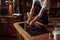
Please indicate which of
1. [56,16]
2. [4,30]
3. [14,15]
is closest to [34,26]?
[56,16]

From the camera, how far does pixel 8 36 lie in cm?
518

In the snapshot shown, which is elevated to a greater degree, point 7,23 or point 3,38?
point 7,23

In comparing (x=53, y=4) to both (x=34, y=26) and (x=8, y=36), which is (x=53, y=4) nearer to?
(x=8, y=36)

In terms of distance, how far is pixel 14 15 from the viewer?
486cm

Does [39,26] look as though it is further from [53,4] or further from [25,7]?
[25,7]

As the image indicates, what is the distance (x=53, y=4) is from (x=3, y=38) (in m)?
2.14

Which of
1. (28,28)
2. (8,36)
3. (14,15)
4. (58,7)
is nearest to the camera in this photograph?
(28,28)

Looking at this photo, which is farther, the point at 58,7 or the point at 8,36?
the point at 8,36

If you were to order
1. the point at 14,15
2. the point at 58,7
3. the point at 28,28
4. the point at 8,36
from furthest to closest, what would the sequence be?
the point at 8,36 → the point at 14,15 → the point at 58,7 → the point at 28,28

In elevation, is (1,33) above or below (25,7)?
below

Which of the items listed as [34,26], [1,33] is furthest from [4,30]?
[34,26]

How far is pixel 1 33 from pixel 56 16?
7.10 ft

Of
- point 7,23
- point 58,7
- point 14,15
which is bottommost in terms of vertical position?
point 7,23

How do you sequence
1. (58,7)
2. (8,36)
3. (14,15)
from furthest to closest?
(8,36), (14,15), (58,7)
